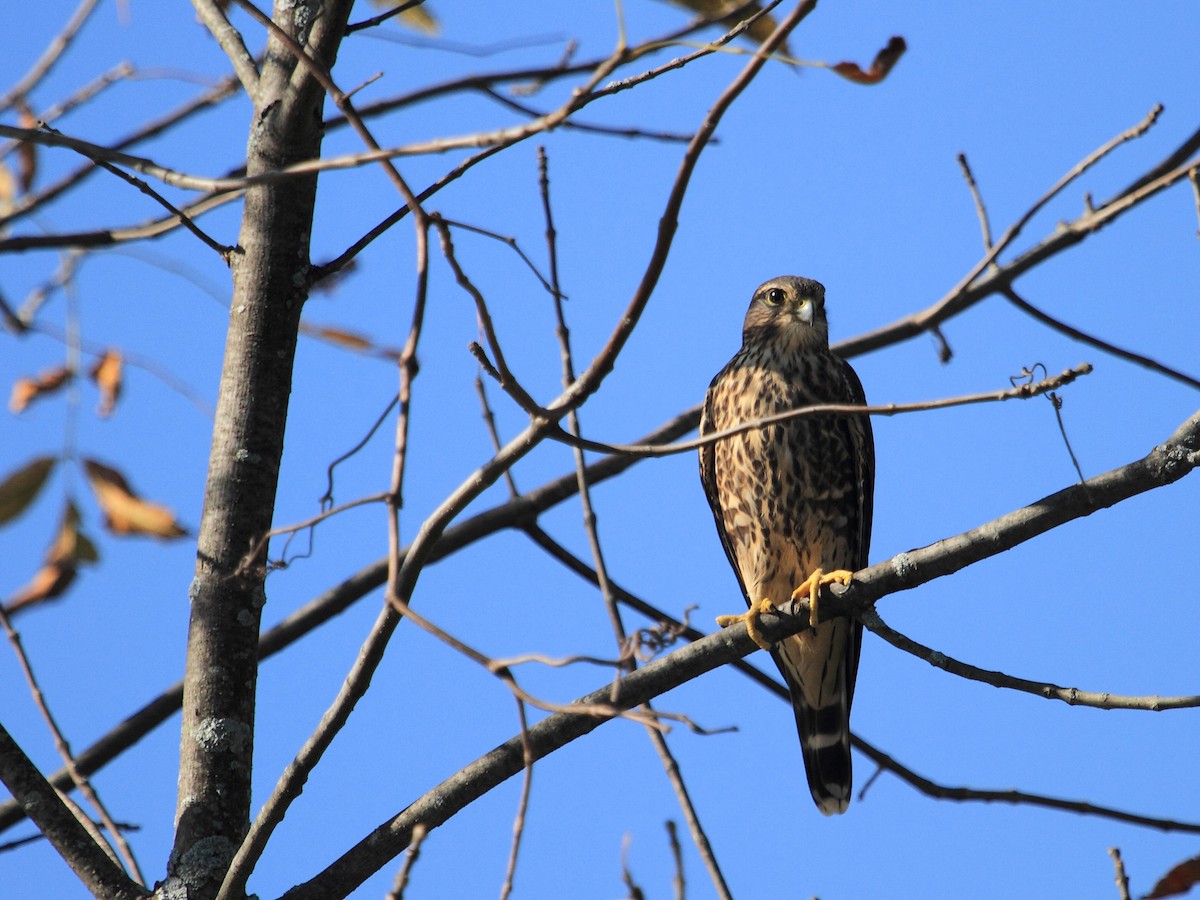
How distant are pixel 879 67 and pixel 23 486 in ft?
5.01

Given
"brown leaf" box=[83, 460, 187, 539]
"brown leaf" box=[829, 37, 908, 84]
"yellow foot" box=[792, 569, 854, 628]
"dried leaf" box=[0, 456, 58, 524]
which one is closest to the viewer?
"brown leaf" box=[829, 37, 908, 84]

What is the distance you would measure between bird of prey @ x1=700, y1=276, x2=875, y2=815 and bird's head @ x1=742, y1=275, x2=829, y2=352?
0.01 m

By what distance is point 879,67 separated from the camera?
1.59 m

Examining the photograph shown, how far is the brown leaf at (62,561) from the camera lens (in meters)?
1.98

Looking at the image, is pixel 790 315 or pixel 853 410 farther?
pixel 790 315

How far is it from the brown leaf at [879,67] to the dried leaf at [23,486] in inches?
56.2

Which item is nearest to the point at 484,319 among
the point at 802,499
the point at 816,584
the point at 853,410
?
the point at 853,410

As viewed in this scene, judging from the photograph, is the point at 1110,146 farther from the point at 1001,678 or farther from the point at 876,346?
the point at 876,346

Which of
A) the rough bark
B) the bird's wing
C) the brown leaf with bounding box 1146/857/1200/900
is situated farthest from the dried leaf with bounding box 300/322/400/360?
the bird's wing

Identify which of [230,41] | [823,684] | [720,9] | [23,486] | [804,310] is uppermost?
[804,310]

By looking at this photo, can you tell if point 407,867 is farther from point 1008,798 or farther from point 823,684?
point 823,684

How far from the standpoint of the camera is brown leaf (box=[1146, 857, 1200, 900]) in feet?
5.49

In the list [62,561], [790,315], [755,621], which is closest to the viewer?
[62,561]

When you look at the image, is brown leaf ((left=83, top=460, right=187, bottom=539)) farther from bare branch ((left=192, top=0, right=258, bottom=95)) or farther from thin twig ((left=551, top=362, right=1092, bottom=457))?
bare branch ((left=192, top=0, right=258, bottom=95))
